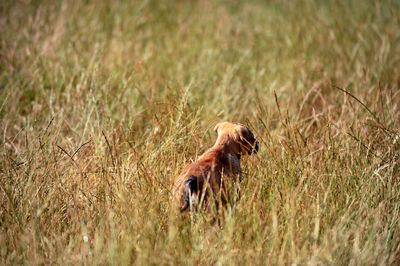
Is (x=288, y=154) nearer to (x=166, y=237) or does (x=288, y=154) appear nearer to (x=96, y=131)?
(x=166, y=237)

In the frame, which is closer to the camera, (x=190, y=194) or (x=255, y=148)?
(x=190, y=194)

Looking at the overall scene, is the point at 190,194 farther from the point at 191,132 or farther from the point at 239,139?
the point at 191,132

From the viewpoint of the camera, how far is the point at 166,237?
120 inches

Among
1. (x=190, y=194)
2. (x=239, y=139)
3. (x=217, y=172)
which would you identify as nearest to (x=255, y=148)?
(x=239, y=139)

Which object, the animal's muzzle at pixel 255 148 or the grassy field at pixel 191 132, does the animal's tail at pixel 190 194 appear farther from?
the animal's muzzle at pixel 255 148

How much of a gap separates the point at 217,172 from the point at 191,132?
0.65 meters

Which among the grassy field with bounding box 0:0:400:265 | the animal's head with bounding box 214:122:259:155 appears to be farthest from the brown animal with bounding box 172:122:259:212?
the grassy field with bounding box 0:0:400:265

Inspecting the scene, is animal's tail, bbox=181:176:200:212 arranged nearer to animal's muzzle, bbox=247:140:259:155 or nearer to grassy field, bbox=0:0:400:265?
grassy field, bbox=0:0:400:265

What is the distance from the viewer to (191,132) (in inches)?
157

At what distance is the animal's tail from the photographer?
3.18 m

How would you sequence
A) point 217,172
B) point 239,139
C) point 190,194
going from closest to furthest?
point 190,194
point 217,172
point 239,139

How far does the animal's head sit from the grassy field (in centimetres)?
13

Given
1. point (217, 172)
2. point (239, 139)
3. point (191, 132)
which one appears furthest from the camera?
point (191, 132)

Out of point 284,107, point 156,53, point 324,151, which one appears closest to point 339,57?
point 284,107
